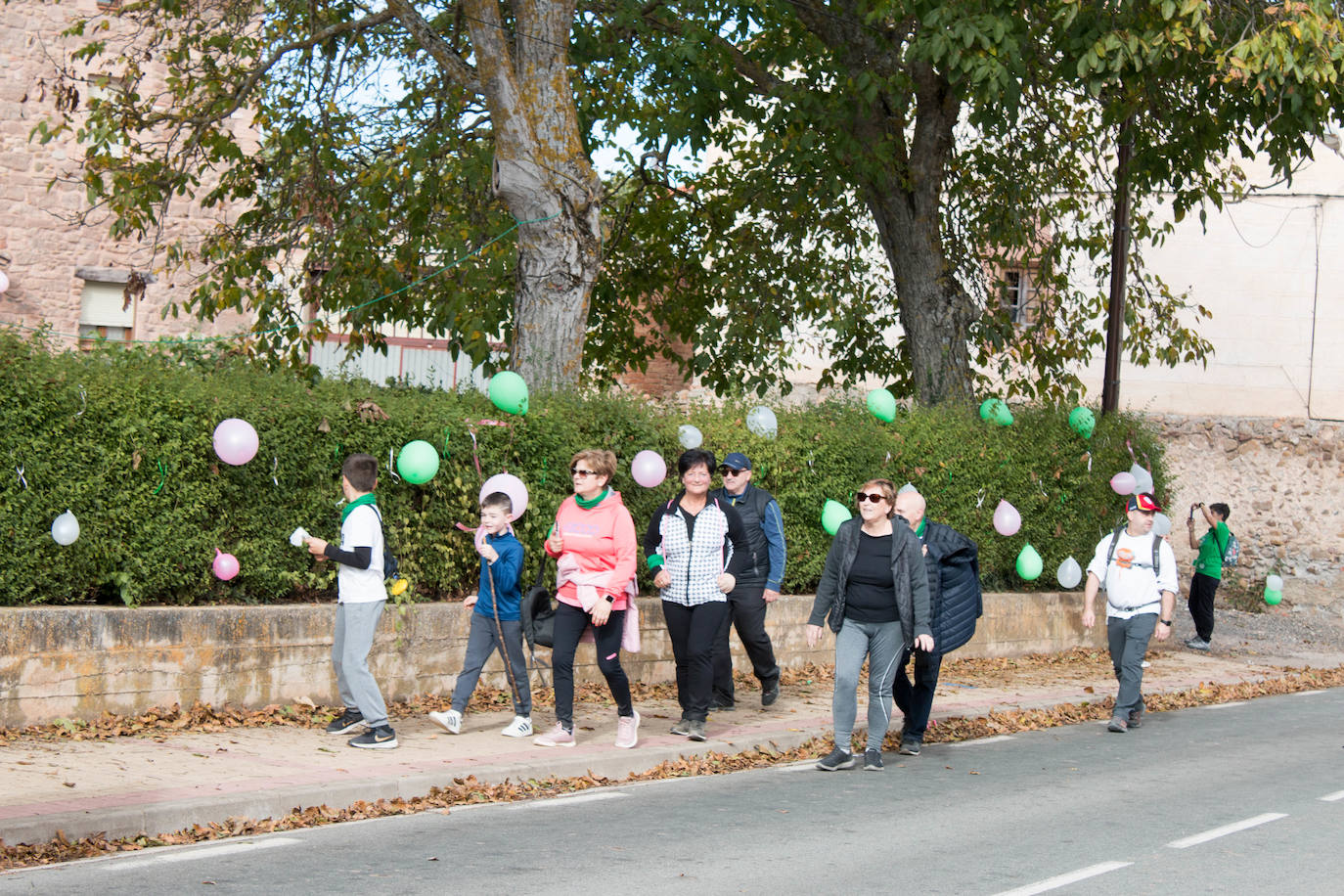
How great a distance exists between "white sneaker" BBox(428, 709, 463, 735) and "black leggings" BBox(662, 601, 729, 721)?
147cm

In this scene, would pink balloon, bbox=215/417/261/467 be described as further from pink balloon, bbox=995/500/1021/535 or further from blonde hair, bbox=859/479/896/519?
pink balloon, bbox=995/500/1021/535

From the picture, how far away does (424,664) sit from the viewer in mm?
10148

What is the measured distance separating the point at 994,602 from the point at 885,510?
662 cm

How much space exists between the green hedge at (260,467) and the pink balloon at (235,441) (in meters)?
0.23

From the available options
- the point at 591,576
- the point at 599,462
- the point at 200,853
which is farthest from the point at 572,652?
the point at 200,853

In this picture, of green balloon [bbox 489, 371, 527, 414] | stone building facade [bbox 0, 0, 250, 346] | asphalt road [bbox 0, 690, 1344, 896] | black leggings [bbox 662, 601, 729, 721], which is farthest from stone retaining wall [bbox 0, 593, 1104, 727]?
stone building facade [bbox 0, 0, 250, 346]

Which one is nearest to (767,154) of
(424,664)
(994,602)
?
(994,602)

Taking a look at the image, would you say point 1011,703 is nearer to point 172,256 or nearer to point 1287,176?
point 1287,176

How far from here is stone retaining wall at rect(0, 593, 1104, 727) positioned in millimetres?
8219

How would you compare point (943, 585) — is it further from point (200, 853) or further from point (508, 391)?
point (200, 853)

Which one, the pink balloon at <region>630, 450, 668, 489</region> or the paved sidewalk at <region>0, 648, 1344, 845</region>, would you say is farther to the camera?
the pink balloon at <region>630, 450, 668, 489</region>

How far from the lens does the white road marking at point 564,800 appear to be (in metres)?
7.59

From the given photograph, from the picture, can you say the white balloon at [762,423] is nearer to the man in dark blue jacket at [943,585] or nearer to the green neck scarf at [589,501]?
the man in dark blue jacket at [943,585]

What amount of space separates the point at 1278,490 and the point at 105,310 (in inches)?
813
